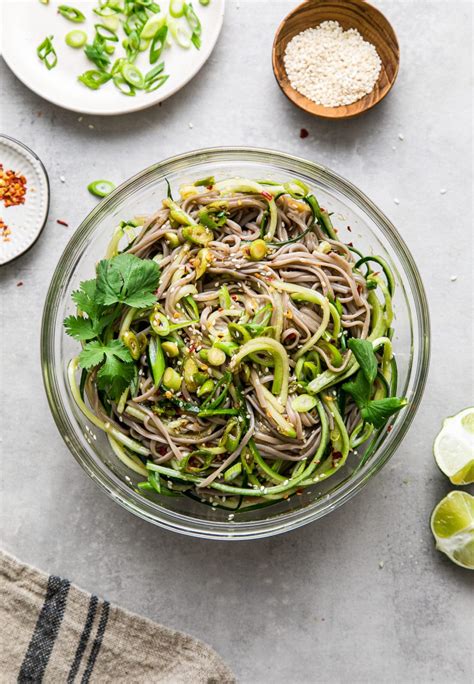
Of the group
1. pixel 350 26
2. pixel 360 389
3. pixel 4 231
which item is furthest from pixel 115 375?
pixel 350 26

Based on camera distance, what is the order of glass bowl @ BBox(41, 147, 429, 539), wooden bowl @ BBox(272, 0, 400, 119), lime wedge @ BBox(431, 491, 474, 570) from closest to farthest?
glass bowl @ BBox(41, 147, 429, 539) < lime wedge @ BBox(431, 491, 474, 570) < wooden bowl @ BBox(272, 0, 400, 119)

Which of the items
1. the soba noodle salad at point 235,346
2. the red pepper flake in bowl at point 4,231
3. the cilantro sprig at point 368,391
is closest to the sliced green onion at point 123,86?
the soba noodle salad at point 235,346

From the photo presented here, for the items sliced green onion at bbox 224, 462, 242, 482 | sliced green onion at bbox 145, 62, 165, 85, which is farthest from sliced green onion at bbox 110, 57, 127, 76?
sliced green onion at bbox 224, 462, 242, 482

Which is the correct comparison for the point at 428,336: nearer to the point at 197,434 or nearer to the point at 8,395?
the point at 197,434

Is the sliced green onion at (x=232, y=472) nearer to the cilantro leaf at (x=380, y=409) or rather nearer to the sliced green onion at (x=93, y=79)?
the cilantro leaf at (x=380, y=409)

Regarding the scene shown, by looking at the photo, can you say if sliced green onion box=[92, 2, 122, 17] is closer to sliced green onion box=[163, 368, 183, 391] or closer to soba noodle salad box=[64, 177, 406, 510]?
soba noodle salad box=[64, 177, 406, 510]

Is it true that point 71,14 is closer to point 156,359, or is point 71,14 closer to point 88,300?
point 88,300
